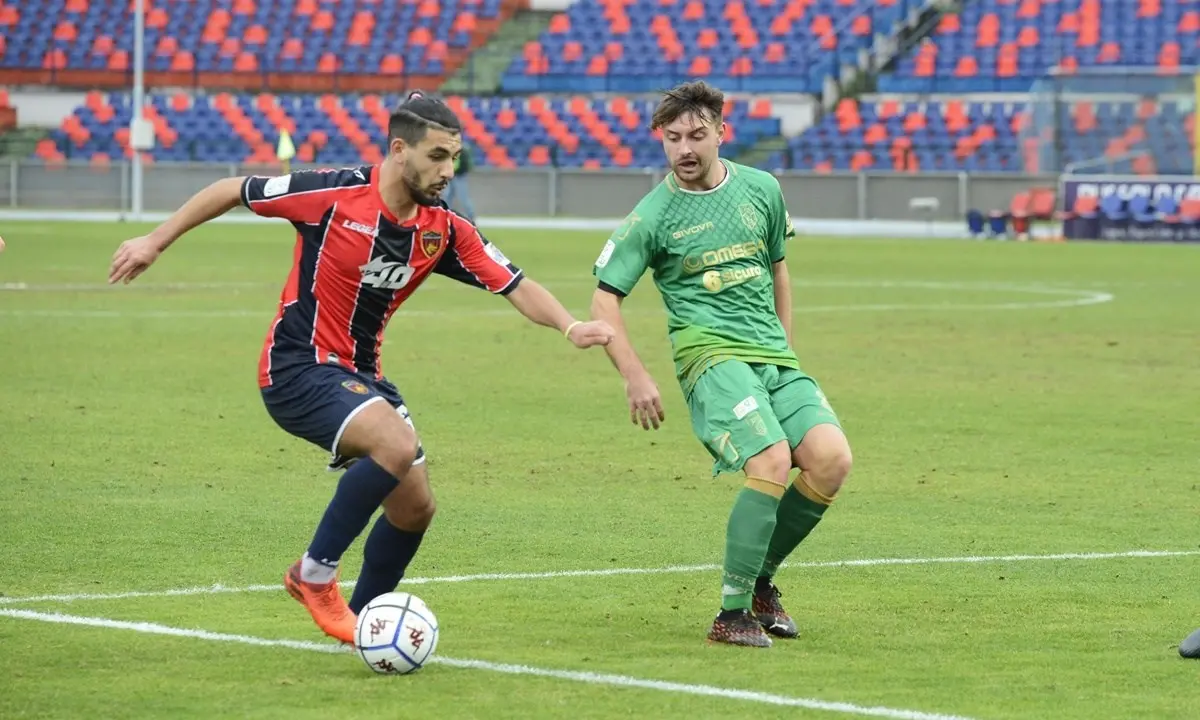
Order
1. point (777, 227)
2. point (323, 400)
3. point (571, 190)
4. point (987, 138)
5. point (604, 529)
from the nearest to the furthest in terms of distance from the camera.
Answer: point (323, 400) < point (777, 227) < point (604, 529) < point (987, 138) < point (571, 190)

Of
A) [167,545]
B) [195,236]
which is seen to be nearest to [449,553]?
[167,545]

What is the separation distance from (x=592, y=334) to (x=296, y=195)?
107 centimetres

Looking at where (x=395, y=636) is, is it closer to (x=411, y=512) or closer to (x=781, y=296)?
(x=411, y=512)

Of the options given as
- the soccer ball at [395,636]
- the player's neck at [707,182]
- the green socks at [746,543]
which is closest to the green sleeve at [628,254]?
the player's neck at [707,182]

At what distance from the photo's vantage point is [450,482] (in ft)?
35.8

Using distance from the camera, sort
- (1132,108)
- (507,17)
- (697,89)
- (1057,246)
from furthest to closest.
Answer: (507,17), (1132,108), (1057,246), (697,89)

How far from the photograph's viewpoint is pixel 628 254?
729 centimetres

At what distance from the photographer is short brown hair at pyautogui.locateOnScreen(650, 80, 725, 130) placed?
7.07m

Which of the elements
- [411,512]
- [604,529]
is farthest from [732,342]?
[604,529]

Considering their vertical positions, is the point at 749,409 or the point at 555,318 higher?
the point at 555,318

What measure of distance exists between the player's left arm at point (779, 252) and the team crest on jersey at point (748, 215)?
119 mm

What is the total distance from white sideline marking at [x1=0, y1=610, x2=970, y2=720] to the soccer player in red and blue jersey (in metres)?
0.26

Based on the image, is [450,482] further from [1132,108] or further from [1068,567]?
[1132,108]

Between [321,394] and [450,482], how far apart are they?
4.25 meters
